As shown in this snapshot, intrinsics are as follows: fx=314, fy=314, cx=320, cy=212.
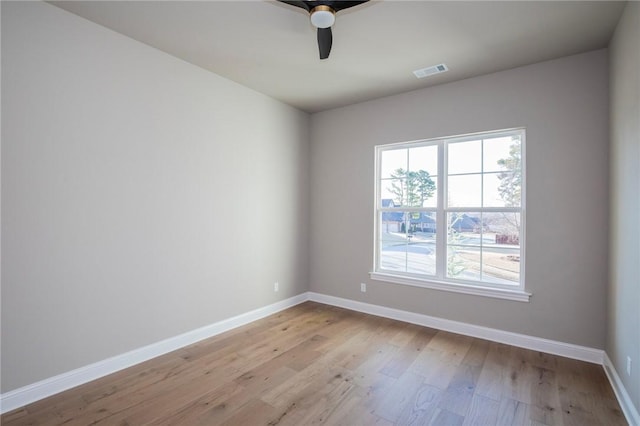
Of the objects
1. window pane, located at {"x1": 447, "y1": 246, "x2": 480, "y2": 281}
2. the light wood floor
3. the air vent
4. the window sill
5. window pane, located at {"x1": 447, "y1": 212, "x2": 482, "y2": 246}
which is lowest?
the light wood floor

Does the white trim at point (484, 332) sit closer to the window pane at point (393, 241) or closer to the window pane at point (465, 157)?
the window pane at point (393, 241)

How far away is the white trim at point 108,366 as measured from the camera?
2.20 metres

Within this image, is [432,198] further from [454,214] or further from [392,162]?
[392,162]

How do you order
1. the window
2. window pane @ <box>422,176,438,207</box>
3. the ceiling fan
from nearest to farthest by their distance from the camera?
1. the ceiling fan
2. the window
3. window pane @ <box>422,176,438,207</box>

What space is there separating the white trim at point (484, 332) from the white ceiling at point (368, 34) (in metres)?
2.79

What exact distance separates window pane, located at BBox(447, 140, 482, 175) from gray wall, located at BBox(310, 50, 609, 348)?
19 cm

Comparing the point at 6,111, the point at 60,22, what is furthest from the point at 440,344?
the point at 60,22

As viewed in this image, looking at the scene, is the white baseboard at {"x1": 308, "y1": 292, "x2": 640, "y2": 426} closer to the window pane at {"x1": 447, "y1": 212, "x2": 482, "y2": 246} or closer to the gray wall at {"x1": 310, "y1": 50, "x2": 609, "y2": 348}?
the gray wall at {"x1": 310, "y1": 50, "x2": 609, "y2": 348}

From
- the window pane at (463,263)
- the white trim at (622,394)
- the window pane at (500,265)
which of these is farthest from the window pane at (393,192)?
the white trim at (622,394)

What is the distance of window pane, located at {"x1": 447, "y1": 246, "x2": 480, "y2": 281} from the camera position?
3.58 m

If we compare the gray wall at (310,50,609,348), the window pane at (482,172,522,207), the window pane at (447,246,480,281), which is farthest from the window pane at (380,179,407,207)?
the window pane at (482,172,522,207)

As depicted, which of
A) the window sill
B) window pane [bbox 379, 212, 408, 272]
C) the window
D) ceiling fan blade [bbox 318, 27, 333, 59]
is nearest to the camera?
ceiling fan blade [bbox 318, 27, 333, 59]

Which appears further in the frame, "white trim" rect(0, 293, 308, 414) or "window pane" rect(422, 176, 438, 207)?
"window pane" rect(422, 176, 438, 207)

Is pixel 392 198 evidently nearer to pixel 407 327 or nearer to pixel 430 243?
pixel 430 243
